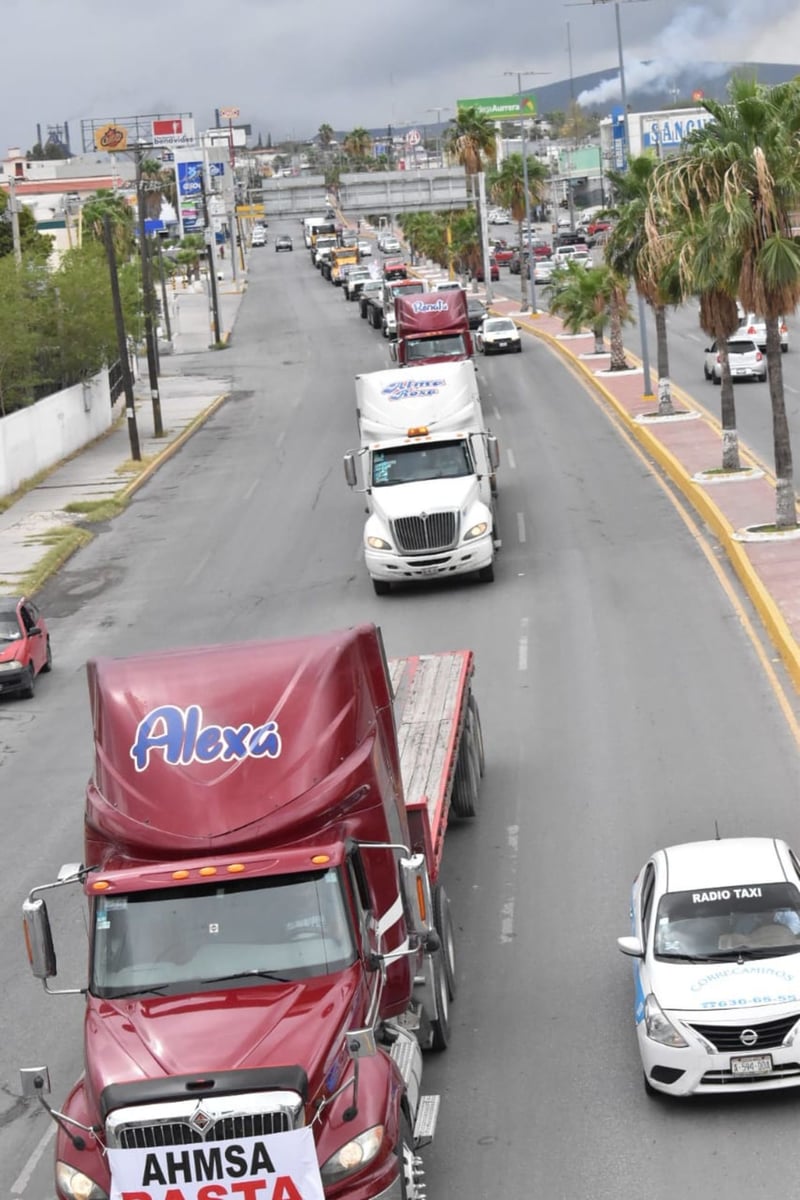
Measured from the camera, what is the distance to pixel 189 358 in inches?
3290

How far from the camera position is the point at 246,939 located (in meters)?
11.1

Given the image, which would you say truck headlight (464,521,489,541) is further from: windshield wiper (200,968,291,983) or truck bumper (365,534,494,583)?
windshield wiper (200,968,291,983)

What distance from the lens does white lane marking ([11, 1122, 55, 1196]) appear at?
12.9 meters

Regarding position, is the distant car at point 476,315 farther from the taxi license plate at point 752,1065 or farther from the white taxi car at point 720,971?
the taxi license plate at point 752,1065

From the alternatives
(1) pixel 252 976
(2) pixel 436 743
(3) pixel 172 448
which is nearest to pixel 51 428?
(3) pixel 172 448

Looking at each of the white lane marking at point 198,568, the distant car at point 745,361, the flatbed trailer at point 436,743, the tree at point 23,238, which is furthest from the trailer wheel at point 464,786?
the tree at point 23,238

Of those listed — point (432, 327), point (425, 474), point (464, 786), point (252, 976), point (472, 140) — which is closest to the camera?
point (252, 976)

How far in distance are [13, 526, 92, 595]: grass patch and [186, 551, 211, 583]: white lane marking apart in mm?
3289

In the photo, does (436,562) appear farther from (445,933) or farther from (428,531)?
(445,933)

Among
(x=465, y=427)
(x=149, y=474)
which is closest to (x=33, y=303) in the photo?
(x=149, y=474)

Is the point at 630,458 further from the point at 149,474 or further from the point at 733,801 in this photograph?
the point at 733,801

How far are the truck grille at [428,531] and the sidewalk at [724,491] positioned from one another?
5.25 meters

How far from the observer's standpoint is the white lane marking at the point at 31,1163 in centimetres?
1290

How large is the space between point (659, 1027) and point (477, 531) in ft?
64.7
